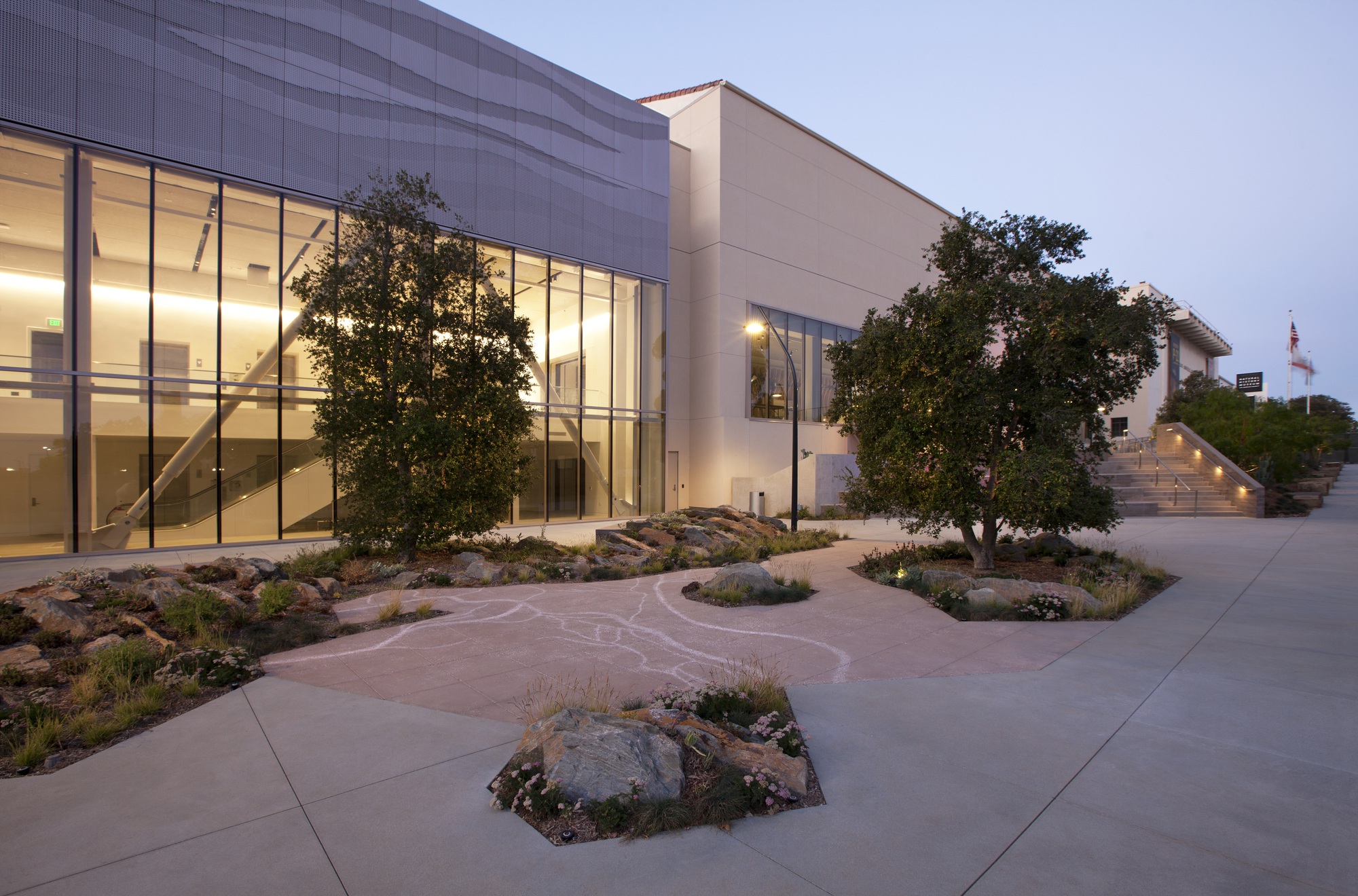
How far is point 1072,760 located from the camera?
4.68m

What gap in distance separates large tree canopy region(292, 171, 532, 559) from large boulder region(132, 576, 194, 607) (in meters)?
3.97

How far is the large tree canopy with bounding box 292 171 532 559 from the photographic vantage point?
13141mm

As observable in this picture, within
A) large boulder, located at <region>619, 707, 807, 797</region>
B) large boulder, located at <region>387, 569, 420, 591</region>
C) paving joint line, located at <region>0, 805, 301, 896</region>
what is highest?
large boulder, located at <region>619, 707, 807, 797</region>

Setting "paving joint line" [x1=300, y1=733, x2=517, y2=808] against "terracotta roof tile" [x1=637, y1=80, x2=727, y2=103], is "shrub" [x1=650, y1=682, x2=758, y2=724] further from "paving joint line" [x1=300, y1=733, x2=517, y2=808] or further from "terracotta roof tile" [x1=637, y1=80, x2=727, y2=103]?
"terracotta roof tile" [x1=637, y1=80, x2=727, y2=103]

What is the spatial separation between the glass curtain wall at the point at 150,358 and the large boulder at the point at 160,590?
26.6 ft

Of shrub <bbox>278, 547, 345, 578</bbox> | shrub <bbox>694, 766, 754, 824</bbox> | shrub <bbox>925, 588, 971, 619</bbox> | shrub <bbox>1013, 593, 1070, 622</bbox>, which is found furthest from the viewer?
shrub <bbox>278, 547, 345, 578</bbox>

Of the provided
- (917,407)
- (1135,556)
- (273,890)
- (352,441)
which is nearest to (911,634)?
(917,407)

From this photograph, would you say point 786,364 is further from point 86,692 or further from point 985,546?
point 86,692

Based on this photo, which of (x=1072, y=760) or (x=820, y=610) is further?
(x=820, y=610)

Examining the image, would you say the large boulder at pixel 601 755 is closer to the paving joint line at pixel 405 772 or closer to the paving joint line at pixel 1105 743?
the paving joint line at pixel 405 772

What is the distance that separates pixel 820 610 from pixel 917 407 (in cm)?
412

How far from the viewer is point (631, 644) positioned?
25.9 ft

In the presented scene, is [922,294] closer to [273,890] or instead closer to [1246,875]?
[1246,875]

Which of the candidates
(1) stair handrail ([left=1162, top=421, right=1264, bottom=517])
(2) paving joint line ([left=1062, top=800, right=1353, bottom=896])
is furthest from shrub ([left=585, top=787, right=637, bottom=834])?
(1) stair handrail ([left=1162, top=421, right=1264, bottom=517])
